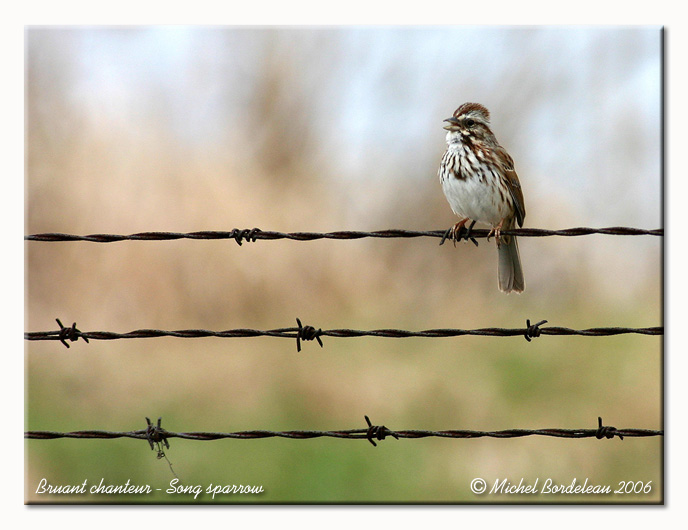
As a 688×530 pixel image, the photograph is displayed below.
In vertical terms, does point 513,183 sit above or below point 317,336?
above

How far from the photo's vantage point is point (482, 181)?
4.82 meters

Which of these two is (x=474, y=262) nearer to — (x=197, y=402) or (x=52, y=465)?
(x=197, y=402)

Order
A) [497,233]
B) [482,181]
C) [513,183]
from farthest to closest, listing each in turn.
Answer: [513,183] < [482,181] < [497,233]

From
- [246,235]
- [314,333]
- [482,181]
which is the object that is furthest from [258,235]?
[482,181]

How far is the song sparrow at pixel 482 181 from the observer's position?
483 centimetres

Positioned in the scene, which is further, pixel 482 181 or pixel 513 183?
pixel 513 183

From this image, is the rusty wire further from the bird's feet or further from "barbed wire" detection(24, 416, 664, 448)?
the bird's feet

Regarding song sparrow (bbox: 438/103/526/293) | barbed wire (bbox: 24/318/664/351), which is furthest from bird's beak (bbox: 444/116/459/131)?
barbed wire (bbox: 24/318/664/351)

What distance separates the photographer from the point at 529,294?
24.1 feet

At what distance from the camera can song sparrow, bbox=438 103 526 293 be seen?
4.83 meters

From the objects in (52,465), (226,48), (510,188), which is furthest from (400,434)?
(226,48)

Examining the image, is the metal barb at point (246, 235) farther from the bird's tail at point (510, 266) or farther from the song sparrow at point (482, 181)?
the bird's tail at point (510, 266)

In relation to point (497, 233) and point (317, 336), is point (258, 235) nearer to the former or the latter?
point (317, 336)

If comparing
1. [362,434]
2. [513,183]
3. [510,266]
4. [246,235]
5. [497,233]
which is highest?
[513,183]
